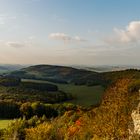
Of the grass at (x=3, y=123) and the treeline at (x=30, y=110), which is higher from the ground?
the treeline at (x=30, y=110)

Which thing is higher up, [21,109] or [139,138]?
[139,138]

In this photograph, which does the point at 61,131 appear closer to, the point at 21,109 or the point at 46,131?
the point at 46,131

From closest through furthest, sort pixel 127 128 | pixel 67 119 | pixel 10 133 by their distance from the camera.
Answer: pixel 127 128 < pixel 10 133 < pixel 67 119

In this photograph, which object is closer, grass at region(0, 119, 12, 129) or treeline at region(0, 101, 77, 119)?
grass at region(0, 119, 12, 129)

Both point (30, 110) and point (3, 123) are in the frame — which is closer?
point (3, 123)

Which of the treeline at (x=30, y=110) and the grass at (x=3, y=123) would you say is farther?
the treeline at (x=30, y=110)

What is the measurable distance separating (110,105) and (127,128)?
4.44 meters

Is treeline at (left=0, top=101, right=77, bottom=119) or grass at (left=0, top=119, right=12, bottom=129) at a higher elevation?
treeline at (left=0, top=101, right=77, bottom=119)

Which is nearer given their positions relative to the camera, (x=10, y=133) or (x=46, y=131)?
(x=46, y=131)

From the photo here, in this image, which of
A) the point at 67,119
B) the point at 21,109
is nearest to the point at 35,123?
the point at 67,119

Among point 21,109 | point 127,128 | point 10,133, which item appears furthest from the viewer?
point 21,109

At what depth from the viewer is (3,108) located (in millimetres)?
161625

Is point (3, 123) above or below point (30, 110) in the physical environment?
below

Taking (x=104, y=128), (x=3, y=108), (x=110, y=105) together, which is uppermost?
(x=110, y=105)
